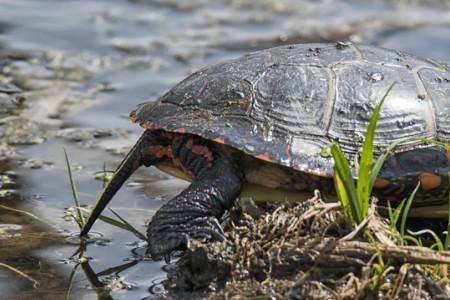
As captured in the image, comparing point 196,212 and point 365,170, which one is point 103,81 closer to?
point 196,212

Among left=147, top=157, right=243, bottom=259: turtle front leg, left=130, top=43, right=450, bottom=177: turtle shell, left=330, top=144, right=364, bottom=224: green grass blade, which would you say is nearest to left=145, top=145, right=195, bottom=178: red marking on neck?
left=130, top=43, right=450, bottom=177: turtle shell

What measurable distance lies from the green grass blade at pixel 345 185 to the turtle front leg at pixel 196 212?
0.58 metres

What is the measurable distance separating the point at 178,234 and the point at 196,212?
12 cm

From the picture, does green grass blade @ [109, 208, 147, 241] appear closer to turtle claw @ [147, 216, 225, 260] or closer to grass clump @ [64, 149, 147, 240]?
grass clump @ [64, 149, 147, 240]

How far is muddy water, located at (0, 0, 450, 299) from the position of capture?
4.18 meters

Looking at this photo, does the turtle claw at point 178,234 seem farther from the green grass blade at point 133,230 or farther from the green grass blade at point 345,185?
the green grass blade at point 345,185

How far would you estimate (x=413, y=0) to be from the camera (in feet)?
34.2

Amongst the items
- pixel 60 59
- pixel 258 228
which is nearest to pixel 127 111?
pixel 60 59

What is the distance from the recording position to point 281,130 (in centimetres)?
427

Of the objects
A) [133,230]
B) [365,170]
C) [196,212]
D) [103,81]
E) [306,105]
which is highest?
[306,105]

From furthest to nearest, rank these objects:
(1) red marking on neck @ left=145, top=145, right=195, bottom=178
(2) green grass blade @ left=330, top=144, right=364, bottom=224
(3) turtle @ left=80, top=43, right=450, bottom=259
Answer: (1) red marking on neck @ left=145, top=145, right=195, bottom=178, (3) turtle @ left=80, top=43, right=450, bottom=259, (2) green grass blade @ left=330, top=144, right=364, bottom=224

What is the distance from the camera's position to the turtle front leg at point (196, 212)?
402 cm

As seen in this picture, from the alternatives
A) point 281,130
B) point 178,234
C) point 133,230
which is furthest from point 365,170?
point 133,230

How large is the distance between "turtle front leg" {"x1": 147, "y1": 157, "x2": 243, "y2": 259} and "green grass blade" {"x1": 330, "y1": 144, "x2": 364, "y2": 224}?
1.91 ft
